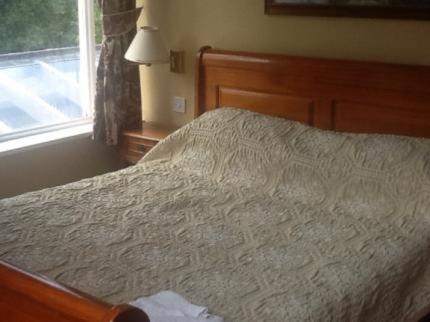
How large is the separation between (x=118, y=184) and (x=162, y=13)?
123 cm

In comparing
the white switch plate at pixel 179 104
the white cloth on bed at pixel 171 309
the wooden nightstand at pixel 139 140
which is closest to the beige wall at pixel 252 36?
the white switch plate at pixel 179 104

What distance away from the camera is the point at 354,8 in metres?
2.93

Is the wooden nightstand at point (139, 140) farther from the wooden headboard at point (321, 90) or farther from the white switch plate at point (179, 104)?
the wooden headboard at point (321, 90)

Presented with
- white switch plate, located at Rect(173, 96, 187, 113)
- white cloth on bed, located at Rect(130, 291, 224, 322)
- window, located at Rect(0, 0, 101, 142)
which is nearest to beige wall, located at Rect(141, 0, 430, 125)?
white switch plate, located at Rect(173, 96, 187, 113)

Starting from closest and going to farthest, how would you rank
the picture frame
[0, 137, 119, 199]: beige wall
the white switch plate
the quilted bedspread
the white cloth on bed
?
the white cloth on bed, the quilted bedspread, the picture frame, [0, 137, 119, 199]: beige wall, the white switch plate

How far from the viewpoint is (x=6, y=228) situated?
7.82 ft

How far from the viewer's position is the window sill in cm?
337

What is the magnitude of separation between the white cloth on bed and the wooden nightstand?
1.76 meters

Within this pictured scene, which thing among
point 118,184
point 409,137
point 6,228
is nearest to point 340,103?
point 409,137

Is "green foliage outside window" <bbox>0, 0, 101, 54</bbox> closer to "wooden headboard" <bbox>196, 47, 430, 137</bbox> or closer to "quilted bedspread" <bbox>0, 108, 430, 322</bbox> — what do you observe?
"wooden headboard" <bbox>196, 47, 430, 137</bbox>

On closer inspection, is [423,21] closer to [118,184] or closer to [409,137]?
[409,137]

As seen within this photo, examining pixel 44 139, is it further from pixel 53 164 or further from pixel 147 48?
pixel 147 48

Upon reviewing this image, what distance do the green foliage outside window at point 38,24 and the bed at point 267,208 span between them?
85 cm

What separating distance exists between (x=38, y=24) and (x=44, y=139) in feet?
2.08
